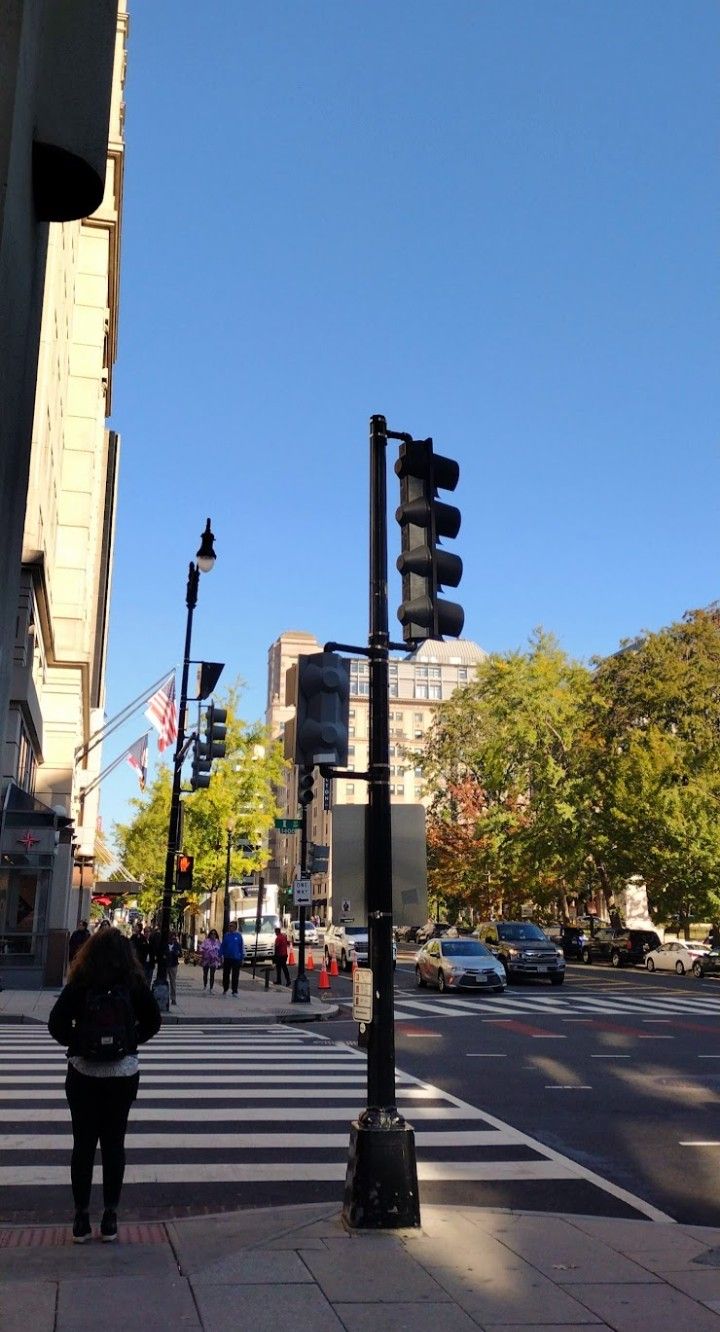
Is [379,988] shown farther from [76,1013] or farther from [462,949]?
[462,949]

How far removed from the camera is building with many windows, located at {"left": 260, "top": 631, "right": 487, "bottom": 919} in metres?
134

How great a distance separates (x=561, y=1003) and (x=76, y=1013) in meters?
22.1

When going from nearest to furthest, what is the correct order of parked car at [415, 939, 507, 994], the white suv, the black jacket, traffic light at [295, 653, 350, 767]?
the black jacket, traffic light at [295, 653, 350, 767], parked car at [415, 939, 507, 994], the white suv

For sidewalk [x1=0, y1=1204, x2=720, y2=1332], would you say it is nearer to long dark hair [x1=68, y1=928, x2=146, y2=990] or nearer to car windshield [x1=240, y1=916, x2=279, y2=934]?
long dark hair [x1=68, y1=928, x2=146, y2=990]

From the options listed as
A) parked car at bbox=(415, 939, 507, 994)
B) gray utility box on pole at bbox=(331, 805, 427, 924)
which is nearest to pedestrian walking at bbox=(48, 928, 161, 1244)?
gray utility box on pole at bbox=(331, 805, 427, 924)

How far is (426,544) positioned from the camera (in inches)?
309

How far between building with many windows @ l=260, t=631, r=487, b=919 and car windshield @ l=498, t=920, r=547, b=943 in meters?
82.0

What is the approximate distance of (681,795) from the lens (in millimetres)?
52250

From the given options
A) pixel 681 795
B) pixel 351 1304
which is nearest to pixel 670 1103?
pixel 351 1304

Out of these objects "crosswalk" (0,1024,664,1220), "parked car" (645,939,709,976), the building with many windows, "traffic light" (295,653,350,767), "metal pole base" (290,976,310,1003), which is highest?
the building with many windows

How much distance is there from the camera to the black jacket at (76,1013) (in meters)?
6.48

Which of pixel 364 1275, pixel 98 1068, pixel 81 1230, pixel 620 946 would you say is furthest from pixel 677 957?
pixel 364 1275

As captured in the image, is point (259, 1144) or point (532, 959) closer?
point (259, 1144)

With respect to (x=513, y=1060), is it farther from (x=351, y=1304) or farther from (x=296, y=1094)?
(x=351, y=1304)
